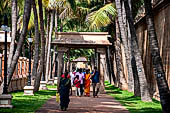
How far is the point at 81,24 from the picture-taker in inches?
1554

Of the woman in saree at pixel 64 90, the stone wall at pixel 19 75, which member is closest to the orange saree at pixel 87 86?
the stone wall at pixel 19 75

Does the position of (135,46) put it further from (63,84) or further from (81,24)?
(81,24)

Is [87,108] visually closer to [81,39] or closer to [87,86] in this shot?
[87,86]

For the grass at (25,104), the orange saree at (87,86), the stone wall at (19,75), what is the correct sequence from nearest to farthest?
the grass at (25,104)
the orange saree at (87,86)
the stone wall at (19,75)

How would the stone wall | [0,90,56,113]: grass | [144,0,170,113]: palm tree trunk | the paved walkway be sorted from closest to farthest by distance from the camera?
[144,0,170,113]: palm tree trunk → [0,90,56,113]: grass → the paved walkway → the stone wall

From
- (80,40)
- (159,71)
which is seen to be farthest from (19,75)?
(159,71)

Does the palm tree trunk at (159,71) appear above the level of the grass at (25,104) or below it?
above

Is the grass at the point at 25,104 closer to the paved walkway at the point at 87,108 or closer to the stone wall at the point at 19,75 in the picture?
the paved walkway at the point at 87,108

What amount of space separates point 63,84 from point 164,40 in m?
6.15

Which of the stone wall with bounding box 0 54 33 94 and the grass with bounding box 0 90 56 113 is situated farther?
the stone wall with bounding box 0 54 33 94

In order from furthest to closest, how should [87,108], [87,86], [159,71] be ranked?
[87,86]
[87,108]
[159,71]

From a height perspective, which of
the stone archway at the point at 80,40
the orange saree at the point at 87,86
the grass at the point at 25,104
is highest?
the stone archway at the point at 80,40

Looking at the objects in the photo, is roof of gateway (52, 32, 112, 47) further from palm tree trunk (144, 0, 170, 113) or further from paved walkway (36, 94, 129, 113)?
palm tree trunk (144, 0, 170, 113)

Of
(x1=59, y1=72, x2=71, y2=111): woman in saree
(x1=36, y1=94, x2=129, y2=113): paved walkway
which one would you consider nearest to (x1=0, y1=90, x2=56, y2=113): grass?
(x1=36, y1=94, x2=129, y2=113): paved walkway
